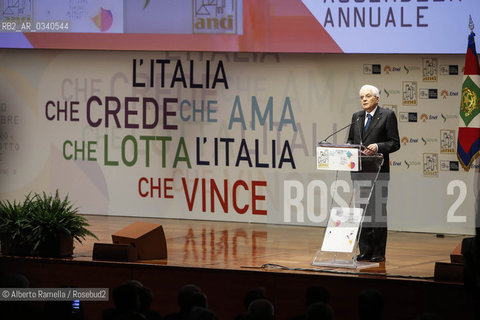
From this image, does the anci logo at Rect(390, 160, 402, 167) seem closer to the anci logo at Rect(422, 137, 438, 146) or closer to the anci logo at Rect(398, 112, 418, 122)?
the anci logo at Rect(422, 137, 438, 146)

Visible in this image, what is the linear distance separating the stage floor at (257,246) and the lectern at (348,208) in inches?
9.1

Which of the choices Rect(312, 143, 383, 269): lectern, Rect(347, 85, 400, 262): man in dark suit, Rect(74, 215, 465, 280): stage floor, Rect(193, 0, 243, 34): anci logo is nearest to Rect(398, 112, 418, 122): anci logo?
Rect(74, 215, 465, 280): stage floor

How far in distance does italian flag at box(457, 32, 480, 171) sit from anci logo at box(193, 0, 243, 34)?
2726 mm

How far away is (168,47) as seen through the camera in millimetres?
11250

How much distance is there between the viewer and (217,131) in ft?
38.3

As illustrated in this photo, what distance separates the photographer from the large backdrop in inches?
423

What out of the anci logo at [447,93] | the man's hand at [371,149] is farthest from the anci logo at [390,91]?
the man's hand at [371,149]

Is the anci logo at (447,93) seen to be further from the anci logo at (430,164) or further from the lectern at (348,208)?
the lectern at (348,208)

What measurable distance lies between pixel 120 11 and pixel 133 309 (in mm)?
6309

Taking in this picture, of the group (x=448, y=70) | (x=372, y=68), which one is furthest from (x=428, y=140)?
(x=372, y=68)

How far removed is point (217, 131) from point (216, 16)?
4.77 ft

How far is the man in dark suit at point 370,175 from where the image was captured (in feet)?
28.0

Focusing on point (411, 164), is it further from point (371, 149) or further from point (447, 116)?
point (371, 149)

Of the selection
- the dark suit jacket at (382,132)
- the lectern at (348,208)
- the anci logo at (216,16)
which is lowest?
the lectern at (348,208)
